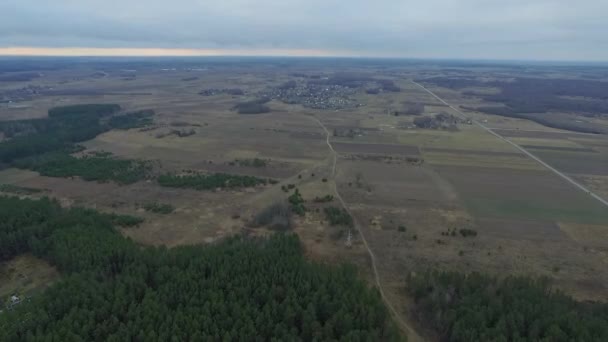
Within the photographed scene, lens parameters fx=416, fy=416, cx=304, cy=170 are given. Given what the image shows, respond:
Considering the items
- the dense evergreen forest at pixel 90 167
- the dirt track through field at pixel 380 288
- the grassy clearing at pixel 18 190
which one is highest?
the dense evergreen forest at pixel 90 167

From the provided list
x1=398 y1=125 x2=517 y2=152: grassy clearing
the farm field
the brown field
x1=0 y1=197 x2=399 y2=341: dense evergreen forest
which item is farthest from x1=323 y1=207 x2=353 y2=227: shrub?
x1=398 y1=125 x2=517 y2=152: grassy clearing

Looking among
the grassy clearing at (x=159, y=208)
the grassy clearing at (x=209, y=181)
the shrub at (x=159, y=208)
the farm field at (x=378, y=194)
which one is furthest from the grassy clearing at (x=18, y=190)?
the shrub at (x=159, y=208)

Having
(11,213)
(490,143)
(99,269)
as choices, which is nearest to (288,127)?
(490,143)

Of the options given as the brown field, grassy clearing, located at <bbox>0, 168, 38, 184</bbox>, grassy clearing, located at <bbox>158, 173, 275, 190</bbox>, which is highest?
the brown field

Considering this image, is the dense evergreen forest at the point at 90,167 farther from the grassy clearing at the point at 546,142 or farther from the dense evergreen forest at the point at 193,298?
the grassy clearing at the point at 546,142

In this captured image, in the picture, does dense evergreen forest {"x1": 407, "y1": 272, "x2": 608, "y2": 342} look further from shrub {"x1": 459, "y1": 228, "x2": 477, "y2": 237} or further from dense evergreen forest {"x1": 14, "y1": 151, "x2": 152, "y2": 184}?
dense evergreen forest {"x1": 14, "y1": 151, "x2": 152, "y2": 184}

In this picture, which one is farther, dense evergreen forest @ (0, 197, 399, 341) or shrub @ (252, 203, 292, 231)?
shrub @ (252, 203, 292, 231)
